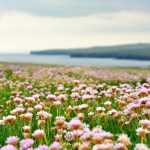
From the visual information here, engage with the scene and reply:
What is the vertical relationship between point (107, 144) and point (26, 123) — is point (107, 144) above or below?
above

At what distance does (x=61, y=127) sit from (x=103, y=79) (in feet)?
69.2

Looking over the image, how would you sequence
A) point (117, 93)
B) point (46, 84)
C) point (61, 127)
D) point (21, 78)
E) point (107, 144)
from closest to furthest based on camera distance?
point (107, 144)
point (61, 127)
point (117, 93)
point (46, 84)
point (21, 78)

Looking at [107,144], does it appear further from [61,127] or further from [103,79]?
[103,79]

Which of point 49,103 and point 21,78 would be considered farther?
point 21,78

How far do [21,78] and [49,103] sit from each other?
1624 centimetres

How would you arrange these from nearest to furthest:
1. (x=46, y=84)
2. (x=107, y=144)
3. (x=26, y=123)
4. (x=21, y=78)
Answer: (x=107, y=144)
(x=26, y=123)
(x=46, y=84)
(x=21, y=78)

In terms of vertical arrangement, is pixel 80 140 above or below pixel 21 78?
above

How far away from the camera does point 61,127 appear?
284 inches

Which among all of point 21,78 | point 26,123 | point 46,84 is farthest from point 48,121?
point 21,78

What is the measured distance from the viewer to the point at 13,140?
6621 mm

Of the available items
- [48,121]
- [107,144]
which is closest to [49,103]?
[48,121]

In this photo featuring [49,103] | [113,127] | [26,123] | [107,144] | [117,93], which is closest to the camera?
[107,144]

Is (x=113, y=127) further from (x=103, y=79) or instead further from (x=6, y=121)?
(x=103, y=79)

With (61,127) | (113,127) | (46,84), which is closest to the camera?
(61,127)
